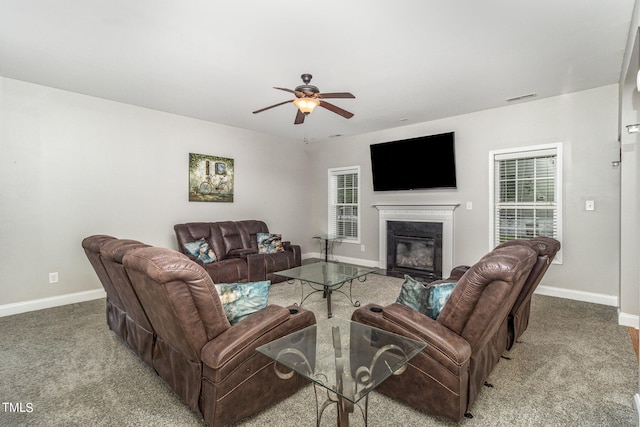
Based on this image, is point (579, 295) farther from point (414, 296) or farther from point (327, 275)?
point (414, 296)

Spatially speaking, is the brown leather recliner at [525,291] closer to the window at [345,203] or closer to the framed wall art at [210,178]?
the window at [345,203]

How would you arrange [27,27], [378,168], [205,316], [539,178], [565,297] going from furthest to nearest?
[378,168] → [539,178] → [565,297] → [27,27] → [205,316]

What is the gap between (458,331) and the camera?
5.62 ft

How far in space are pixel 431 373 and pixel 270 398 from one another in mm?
929

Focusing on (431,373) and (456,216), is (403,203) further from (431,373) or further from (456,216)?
(431,373)

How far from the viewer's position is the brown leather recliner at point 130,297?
1.95 meters

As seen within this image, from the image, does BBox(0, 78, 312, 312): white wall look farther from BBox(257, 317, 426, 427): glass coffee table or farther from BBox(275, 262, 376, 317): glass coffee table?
BBox(257, 317, 426, 427): glass coffee table

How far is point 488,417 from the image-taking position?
1781 mm

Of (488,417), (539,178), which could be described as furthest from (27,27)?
(539,178)

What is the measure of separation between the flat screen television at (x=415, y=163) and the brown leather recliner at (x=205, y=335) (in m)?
4.10

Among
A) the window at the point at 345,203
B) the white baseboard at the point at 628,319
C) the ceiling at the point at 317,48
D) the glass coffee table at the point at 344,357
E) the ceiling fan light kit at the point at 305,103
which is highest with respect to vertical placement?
the ceiling at the point at 317,48

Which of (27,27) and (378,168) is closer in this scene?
(27,27)

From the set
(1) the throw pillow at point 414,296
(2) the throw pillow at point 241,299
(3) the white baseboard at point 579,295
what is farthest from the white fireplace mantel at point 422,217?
(2) the throw pillow at point 241,299

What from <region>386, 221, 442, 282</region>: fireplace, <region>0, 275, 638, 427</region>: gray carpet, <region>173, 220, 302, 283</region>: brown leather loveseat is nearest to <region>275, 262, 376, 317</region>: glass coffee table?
<region>173, 220, 302, 283</region>: brown leather loveseat
